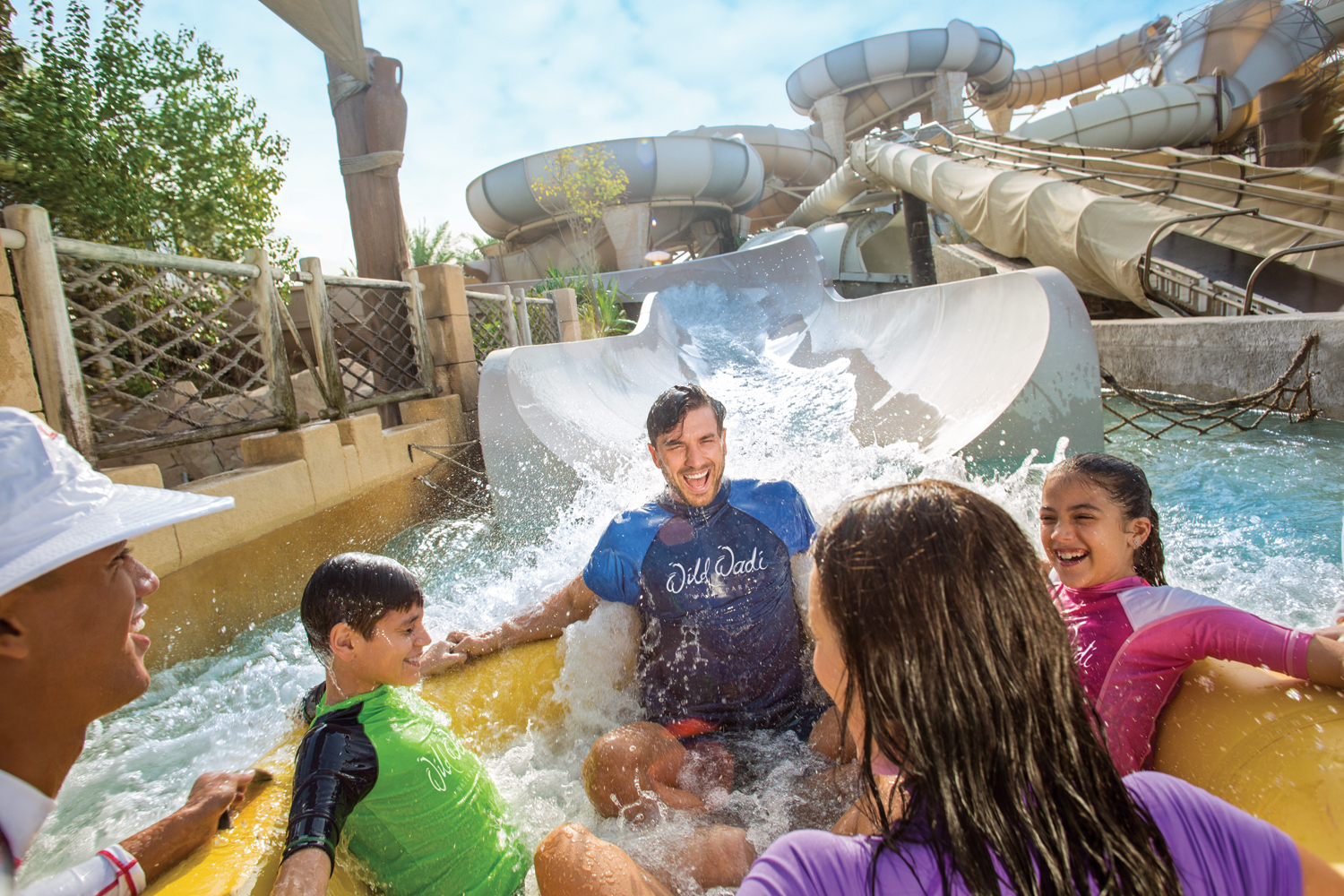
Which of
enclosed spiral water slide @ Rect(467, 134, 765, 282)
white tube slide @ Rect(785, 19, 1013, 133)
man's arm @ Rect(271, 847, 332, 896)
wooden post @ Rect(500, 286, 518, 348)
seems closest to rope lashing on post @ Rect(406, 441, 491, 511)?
wooden post @ Rect(500, 286, 518, 348)

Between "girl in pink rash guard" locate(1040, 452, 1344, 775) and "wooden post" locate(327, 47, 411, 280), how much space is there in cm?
658

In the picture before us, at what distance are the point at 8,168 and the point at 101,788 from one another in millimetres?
5304

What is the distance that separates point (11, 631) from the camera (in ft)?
2.14

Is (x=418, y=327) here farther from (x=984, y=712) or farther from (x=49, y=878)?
(x=984, y=712)

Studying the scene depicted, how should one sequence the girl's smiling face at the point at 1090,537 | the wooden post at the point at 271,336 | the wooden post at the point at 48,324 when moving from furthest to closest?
the wooden post at the point at 271,336
the wooden post at the point at 48,324
the girl's smiling face at the point at 1090,537

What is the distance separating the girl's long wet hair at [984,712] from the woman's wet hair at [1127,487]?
111cm

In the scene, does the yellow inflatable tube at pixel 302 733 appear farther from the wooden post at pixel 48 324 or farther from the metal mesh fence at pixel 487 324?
the metal mesh fence at pixel 487 324

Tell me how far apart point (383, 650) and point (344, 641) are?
0.25 feet

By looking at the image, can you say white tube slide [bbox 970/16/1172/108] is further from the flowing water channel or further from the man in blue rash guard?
the man in blue rash guard

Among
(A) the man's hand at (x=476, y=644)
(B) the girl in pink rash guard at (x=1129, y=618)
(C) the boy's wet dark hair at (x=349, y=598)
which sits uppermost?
(C) the boy's wet dark hair at (x=349, y=598)

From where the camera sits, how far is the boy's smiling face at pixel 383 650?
54.1 inches

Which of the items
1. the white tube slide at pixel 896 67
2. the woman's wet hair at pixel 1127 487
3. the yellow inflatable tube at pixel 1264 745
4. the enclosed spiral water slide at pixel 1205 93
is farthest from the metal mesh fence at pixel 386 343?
the white tube slide at pixel 896 67

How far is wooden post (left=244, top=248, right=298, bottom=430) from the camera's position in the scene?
433cm

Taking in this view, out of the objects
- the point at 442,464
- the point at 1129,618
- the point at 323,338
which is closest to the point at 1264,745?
the point at 1129,618
